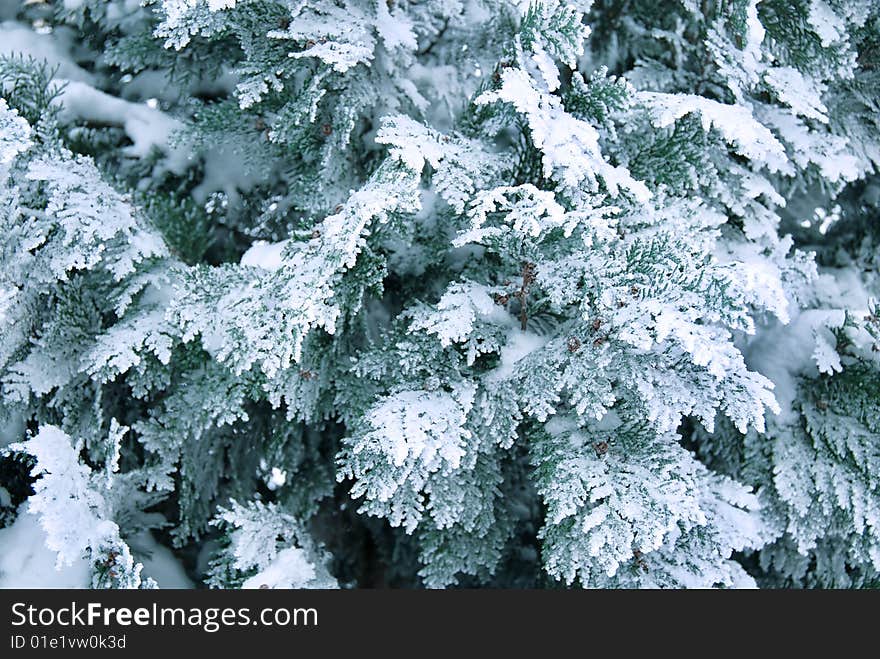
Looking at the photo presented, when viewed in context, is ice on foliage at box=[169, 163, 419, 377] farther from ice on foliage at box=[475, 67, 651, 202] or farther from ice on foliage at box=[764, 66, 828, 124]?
ice on foliage at box=[764, 66, 828, 124]

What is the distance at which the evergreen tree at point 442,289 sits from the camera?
1.73 meters

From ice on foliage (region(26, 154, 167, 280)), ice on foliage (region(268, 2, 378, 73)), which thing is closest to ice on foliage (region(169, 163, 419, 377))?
ice on foliage (region(26, 154, 167, 280))

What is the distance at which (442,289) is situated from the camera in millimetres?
2119

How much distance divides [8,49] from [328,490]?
5.84 ft

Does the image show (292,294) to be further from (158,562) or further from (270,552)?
(158,562)

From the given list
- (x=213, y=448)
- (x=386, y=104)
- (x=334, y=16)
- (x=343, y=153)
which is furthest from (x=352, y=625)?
(x=334, y=16)

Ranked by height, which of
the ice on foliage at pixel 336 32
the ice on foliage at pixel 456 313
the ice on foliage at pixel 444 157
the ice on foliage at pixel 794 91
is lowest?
the ice on foliage at pixel 456 313

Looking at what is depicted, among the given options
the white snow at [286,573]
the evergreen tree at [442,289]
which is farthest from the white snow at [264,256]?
the white snow at [286,573]

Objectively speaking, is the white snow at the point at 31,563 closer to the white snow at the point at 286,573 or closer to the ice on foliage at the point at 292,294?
the white snow at the point at 286,573

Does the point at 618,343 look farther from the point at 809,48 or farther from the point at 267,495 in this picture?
the point at 267,495

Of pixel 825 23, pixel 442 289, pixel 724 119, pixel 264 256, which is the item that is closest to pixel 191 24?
pixel 264 256

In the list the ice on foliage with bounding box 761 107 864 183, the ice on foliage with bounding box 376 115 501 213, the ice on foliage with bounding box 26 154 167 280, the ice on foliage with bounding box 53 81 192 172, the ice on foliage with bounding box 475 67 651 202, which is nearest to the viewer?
the ice on foliage with bounding box 475 67 651 202

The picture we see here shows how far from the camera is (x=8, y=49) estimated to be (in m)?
2.34

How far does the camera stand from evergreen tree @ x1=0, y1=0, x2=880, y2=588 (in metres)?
1.73
